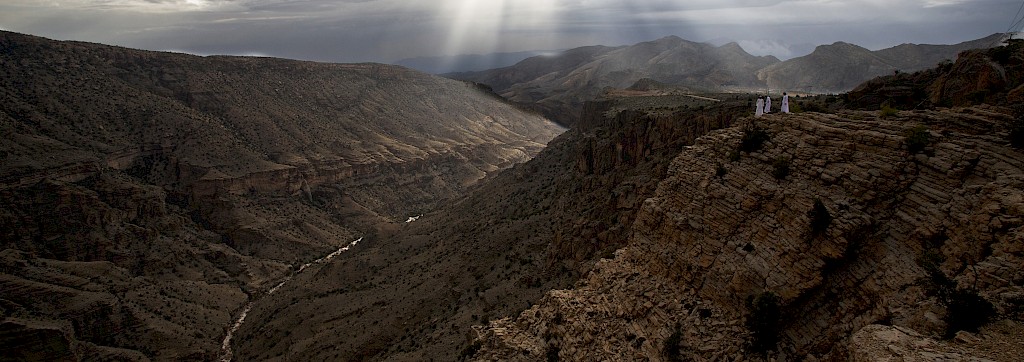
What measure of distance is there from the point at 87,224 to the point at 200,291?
44.0 feet

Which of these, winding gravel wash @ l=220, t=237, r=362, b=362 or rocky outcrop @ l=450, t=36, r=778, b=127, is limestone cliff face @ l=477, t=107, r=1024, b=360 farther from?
rocky outcrop @ l=450, t=36, r=778, b=127

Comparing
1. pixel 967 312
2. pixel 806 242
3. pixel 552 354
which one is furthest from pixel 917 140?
pixel 552 354

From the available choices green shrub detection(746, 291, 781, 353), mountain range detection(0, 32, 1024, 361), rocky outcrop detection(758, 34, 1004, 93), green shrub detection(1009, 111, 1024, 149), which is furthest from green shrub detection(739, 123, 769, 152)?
rocky outcrop detection(758, 34, 1004, 93)

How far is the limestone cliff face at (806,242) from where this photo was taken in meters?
9.81

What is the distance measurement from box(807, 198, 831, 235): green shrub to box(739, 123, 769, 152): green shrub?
324 cm

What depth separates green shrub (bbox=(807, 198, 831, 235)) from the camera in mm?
11734

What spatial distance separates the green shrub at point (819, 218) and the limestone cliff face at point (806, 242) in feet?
0.40

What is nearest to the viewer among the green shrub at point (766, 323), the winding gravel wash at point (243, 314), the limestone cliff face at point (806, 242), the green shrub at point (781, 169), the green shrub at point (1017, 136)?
the limestone cliff face at point (806, 242)

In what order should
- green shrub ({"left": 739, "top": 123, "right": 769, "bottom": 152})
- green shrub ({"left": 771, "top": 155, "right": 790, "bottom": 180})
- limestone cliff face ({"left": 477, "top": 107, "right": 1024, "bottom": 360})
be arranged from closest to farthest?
1. limestone cliff face ({"left": 477, "top": 107, "right": 1024, "bottom": 360})
2. green shrub ({"left": 771, "top": 155, "right": 790, "bottom": 180})
3. green shrub ({"left": 739, "top": 123, "right": 769, "bottom": 152})

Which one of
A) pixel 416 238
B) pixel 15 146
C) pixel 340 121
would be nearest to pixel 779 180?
pixel 416 238

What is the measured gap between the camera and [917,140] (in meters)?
11.5

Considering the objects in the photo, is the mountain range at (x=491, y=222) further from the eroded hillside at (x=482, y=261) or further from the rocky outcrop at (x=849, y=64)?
the rocky outcrop at (x=849, y=64)

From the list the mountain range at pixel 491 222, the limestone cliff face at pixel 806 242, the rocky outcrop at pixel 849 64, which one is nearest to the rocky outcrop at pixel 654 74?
the rocky outcrop at pixel 849 64

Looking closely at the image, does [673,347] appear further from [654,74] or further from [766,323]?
[654,74]
